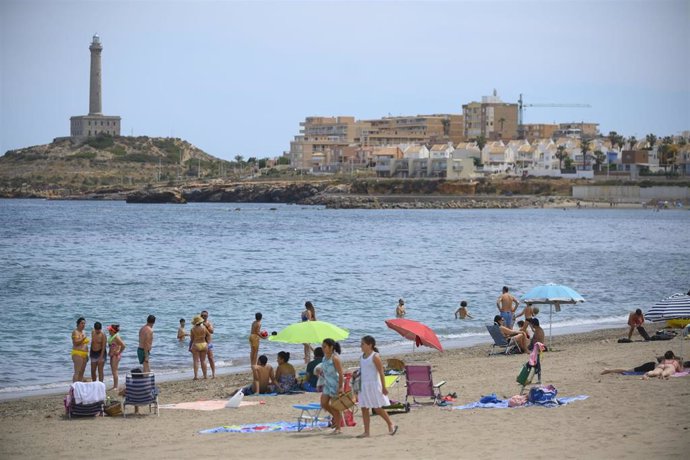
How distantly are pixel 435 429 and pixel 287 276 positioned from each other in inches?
1244

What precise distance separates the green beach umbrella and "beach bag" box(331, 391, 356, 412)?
3712 millimetres

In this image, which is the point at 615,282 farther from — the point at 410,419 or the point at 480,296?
the point at 410,419

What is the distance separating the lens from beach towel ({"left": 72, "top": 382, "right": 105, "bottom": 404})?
45.1 ft

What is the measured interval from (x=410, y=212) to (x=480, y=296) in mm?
89957

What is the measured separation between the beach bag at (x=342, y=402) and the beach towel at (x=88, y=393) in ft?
12.3

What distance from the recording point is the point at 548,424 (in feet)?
38.0

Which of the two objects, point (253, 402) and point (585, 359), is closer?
point (253, 402)

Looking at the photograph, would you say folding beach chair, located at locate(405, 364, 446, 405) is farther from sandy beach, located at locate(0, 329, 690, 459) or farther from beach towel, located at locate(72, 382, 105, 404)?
beach towel, located at locate(72, 382, 105, 404)

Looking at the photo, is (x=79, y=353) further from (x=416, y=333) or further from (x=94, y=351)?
(x=416, y=333)

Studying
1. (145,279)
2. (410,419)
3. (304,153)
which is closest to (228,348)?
(410,419)

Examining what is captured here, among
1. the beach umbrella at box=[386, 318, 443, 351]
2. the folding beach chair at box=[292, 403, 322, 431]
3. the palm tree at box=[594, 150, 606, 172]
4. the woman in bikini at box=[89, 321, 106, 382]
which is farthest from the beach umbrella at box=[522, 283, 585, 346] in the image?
the palm tree at box=[594, 150, 606, 172]

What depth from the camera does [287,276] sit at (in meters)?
43.1

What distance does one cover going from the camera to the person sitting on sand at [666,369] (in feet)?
47.2

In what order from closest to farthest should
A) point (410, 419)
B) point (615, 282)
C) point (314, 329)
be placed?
point (410, 419), point (314, 329), point (615, 282)
